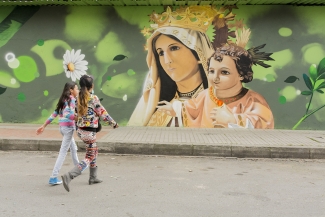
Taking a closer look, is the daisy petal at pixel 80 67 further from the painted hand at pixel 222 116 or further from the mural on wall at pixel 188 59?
the painted hand at pixel 222 116

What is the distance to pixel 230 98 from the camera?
11.1m

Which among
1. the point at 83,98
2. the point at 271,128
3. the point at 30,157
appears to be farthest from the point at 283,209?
the point at 271,128

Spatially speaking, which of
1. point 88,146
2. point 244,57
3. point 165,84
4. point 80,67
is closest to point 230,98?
point 244,57

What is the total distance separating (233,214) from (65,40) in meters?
8.30

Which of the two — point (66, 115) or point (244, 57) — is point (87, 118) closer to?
point (66, 115)

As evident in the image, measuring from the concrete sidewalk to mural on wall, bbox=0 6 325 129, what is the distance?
55.6 inches

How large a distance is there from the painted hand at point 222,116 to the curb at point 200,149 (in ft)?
9.26

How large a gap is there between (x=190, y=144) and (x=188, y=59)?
346 centimetres

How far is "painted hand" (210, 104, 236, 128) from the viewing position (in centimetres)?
1116

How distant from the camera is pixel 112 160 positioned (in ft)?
25.8

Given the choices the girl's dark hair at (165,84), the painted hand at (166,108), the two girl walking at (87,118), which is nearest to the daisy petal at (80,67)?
the girl's dark hair at (165,84)

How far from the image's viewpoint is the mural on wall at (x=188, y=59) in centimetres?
1109

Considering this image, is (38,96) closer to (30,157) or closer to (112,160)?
(30,157)

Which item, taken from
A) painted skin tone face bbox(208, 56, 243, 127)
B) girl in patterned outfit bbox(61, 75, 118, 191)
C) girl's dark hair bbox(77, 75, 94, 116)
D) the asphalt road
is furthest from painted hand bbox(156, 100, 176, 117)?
girl's dark hair bbox(77, 75, 94, 116)
